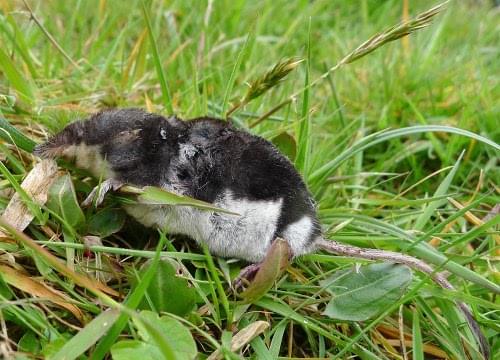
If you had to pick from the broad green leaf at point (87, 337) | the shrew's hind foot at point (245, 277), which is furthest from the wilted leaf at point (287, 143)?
the broad green leaf at point (87, 337)

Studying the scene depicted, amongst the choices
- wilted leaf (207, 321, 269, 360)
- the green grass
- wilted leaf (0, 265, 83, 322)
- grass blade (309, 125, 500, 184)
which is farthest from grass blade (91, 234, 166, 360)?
grass blade (309, 125, 500, 184)

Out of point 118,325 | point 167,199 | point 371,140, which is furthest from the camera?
point 371,140

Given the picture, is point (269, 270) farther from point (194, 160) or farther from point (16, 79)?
point (16, 79)

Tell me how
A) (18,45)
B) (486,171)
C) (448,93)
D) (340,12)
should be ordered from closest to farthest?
1. (18,45)
2. (486,171)
3. (448,93)
4. (340,12)

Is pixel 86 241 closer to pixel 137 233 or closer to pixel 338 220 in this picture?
pixel 137 233

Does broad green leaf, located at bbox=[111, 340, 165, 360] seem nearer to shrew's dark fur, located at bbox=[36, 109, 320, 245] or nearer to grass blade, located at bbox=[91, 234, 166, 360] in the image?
grass blade, located at bbox=[91, 234, 166, 360]

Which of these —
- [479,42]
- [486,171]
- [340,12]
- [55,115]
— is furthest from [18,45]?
[479,42]

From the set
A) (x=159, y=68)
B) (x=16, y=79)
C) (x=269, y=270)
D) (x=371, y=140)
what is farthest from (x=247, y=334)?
(x=16, y=79)
